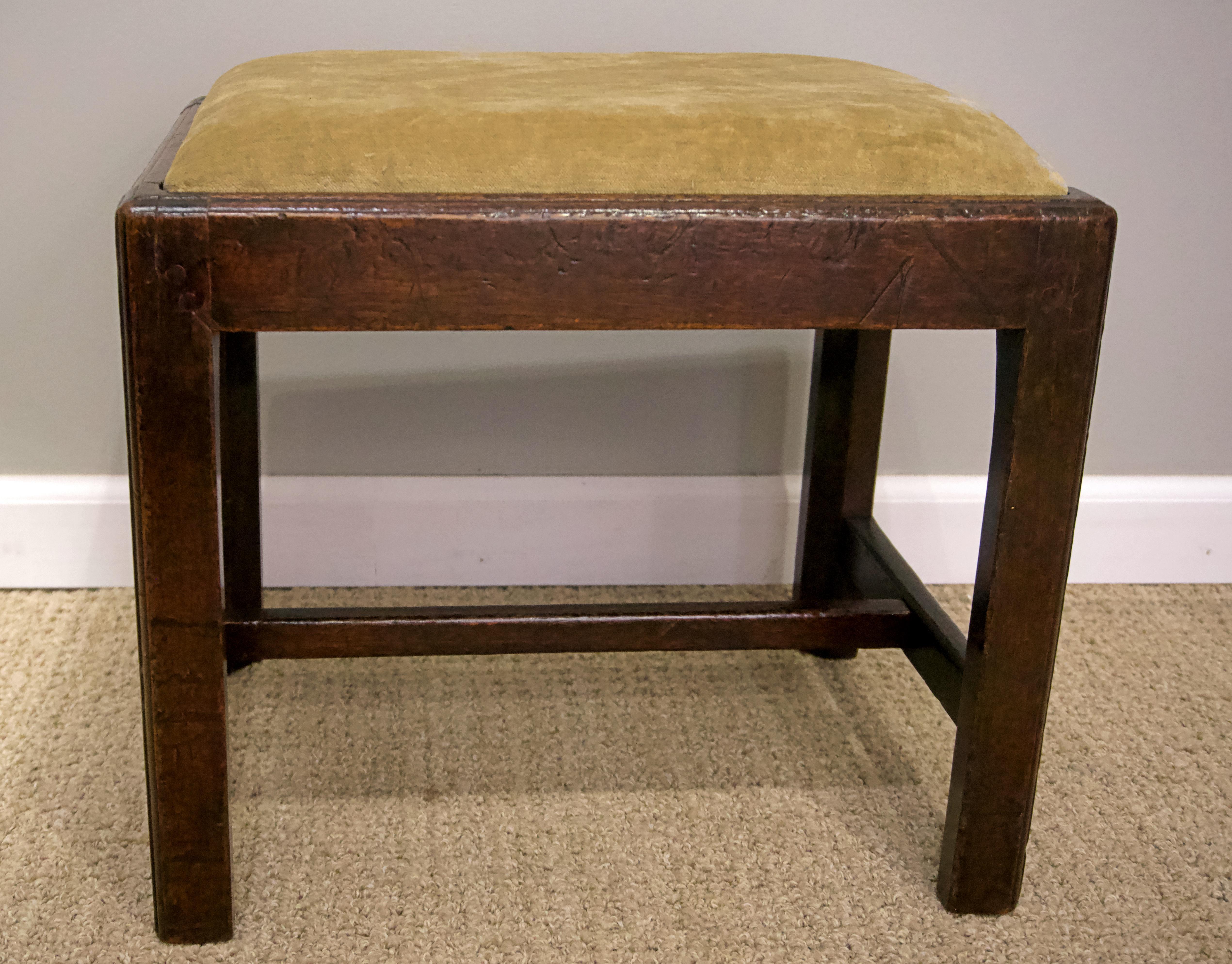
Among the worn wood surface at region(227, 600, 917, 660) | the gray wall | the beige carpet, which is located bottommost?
the beige carpet

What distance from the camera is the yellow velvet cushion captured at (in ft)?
1.99

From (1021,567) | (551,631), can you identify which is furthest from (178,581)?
(1021,567)

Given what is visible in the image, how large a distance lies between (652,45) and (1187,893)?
0.75m

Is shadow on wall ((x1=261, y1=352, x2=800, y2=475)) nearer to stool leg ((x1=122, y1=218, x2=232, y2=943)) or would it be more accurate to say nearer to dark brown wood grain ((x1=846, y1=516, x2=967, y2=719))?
dark brown wood grain ((x1=846, y1=516, x2=967, y2=719))

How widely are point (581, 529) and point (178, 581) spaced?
0.56 meters

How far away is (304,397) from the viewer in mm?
1099

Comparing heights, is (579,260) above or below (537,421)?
above

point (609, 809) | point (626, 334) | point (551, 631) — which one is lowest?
point (609, 809)

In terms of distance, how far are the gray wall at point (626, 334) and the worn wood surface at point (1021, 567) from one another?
1.54 ft

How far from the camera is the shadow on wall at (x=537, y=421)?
1.11 m

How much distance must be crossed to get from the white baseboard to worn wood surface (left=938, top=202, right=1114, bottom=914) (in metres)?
0.44

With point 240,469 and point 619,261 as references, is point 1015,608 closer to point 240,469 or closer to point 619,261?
point 619,261

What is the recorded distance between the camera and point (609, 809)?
839mm

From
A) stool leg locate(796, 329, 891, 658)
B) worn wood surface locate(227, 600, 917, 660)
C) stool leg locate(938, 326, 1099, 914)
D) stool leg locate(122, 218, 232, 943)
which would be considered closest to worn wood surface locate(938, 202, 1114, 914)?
stool leg locate(938, 326, 1099, 914)
